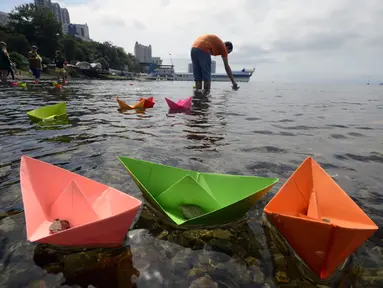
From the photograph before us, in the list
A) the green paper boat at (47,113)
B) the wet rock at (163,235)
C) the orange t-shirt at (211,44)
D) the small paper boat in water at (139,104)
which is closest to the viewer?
the wet rock at (163,235)

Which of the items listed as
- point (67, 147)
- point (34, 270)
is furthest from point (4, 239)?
point (67, 147)

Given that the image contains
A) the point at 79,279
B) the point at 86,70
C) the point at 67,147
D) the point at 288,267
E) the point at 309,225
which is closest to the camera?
the point at 309,225

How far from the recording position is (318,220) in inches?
62.6

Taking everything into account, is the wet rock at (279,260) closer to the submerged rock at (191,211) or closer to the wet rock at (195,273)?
the wet rock at (195,273)

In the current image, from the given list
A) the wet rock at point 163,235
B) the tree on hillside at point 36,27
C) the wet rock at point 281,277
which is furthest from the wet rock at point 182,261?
the tree on hillside at point 36,27

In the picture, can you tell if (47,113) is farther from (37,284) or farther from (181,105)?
(37,284)

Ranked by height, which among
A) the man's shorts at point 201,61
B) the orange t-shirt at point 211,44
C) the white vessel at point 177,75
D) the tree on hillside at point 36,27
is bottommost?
the white vessel at point 177,75

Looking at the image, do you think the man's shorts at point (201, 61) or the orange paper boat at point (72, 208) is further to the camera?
the man's shorts at point (201, 61)

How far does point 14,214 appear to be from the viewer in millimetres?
2320

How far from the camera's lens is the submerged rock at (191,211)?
7.35 ft

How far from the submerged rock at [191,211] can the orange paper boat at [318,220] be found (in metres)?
0.70

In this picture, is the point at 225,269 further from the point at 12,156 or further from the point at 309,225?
the point at 12,156

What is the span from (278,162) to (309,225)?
2.52 m

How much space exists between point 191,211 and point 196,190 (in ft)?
0.63
